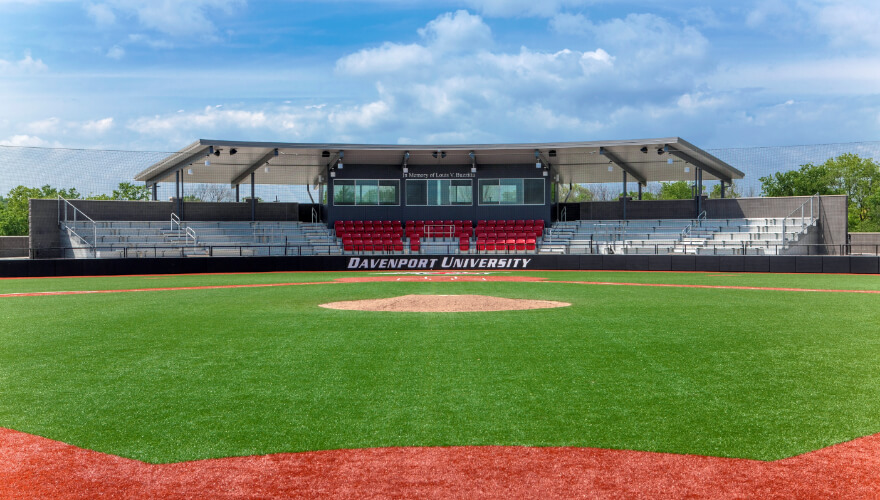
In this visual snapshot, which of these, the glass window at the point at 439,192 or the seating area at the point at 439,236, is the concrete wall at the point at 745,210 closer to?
the seating area at the point at 439,236

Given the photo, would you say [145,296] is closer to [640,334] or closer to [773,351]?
[640,334]

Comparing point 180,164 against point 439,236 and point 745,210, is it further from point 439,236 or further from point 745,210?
point 745,210

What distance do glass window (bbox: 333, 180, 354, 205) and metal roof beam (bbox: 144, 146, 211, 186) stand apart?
340 inches

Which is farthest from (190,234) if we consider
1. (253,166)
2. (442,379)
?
(442,379)

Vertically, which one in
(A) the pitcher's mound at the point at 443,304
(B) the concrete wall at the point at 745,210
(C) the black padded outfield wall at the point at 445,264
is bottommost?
(A) the pitcher's mound at the point at 443,304

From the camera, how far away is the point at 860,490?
4500 millimetres

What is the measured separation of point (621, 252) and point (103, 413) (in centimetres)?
3036

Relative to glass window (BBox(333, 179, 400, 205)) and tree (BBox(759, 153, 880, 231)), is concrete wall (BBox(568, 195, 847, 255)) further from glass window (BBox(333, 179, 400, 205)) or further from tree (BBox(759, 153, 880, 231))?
tree (BBox(759, 153, 880, 231))

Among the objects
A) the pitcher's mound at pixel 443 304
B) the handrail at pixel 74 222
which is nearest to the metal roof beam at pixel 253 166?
the handrail at pixel 74 222

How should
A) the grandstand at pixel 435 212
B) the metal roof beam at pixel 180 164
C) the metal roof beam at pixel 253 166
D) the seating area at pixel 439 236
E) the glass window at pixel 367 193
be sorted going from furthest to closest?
the glass window at pixel 367 193 → the metal roof beam at pixel 253 166 → the seating area at pixel 439 236 → the metal roof beam at pixel 180 164 → the grandstand at pixel 435 212

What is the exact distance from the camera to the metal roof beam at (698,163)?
36.2 metres

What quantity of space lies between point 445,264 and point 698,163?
17296 millimetres

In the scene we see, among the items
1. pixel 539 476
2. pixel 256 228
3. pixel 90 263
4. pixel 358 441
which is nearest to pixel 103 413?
pixel 358 441

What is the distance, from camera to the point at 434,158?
41.4 m
